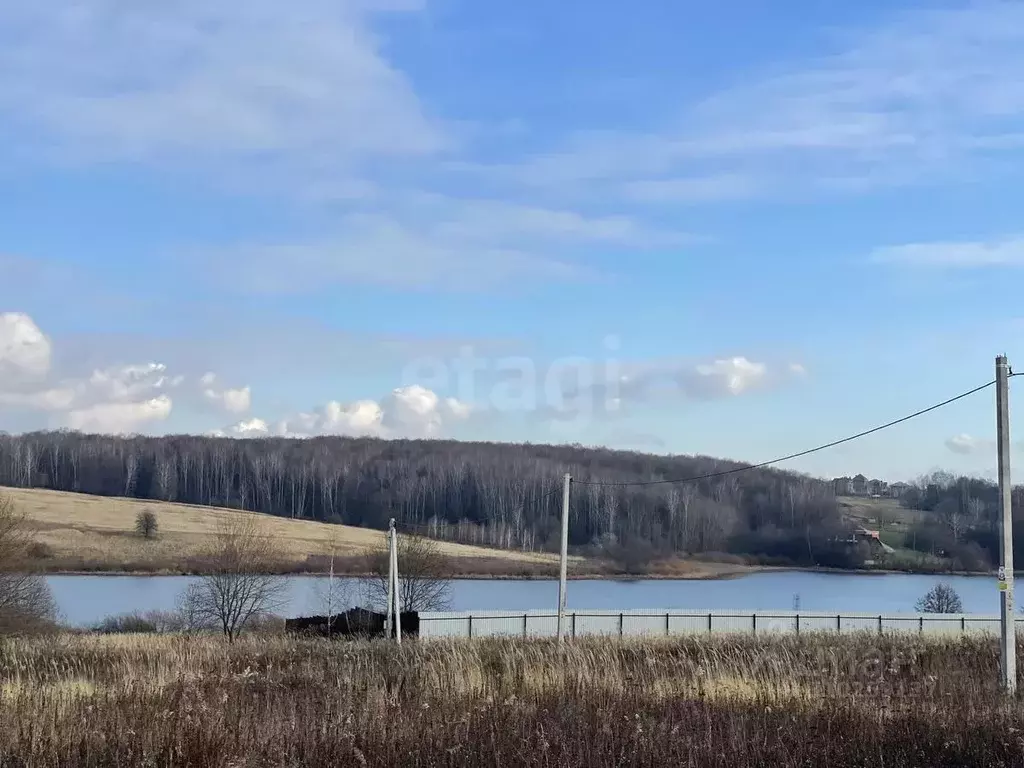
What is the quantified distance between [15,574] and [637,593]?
42.5 meters

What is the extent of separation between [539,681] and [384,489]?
7722 centimetres

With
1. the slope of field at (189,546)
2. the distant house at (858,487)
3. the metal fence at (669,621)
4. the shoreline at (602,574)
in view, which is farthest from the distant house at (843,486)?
the metal fence at (669,621)

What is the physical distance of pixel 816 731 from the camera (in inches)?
268

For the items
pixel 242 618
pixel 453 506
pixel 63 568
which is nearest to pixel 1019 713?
pixel 242 618

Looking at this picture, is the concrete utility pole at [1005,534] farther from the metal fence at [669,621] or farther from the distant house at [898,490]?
the distant house at [898,490]

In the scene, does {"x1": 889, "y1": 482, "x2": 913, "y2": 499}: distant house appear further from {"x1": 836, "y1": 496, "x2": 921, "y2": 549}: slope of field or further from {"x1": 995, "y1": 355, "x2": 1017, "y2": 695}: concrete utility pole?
{"x1": 995, "y1": 355, "x2": 1017, "y2": 695}: concrete utility pole

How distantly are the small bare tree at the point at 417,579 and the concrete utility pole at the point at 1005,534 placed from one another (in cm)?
3934

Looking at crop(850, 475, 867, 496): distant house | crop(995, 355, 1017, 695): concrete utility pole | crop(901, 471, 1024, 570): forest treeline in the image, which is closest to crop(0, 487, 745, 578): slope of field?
crop(901, 471, 1024, 570): forest treeline

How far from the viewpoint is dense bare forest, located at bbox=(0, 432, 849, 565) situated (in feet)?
229

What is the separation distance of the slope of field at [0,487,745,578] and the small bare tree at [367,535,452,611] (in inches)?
312

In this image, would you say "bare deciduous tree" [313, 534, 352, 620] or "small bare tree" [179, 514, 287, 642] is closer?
"small bare tree" [179, 514, 287, 642]

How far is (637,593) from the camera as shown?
61156 mm

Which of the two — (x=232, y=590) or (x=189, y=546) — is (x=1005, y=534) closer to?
(x=232, y=590)

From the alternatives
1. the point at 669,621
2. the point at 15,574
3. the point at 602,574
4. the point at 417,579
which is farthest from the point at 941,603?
the point at 15,574
